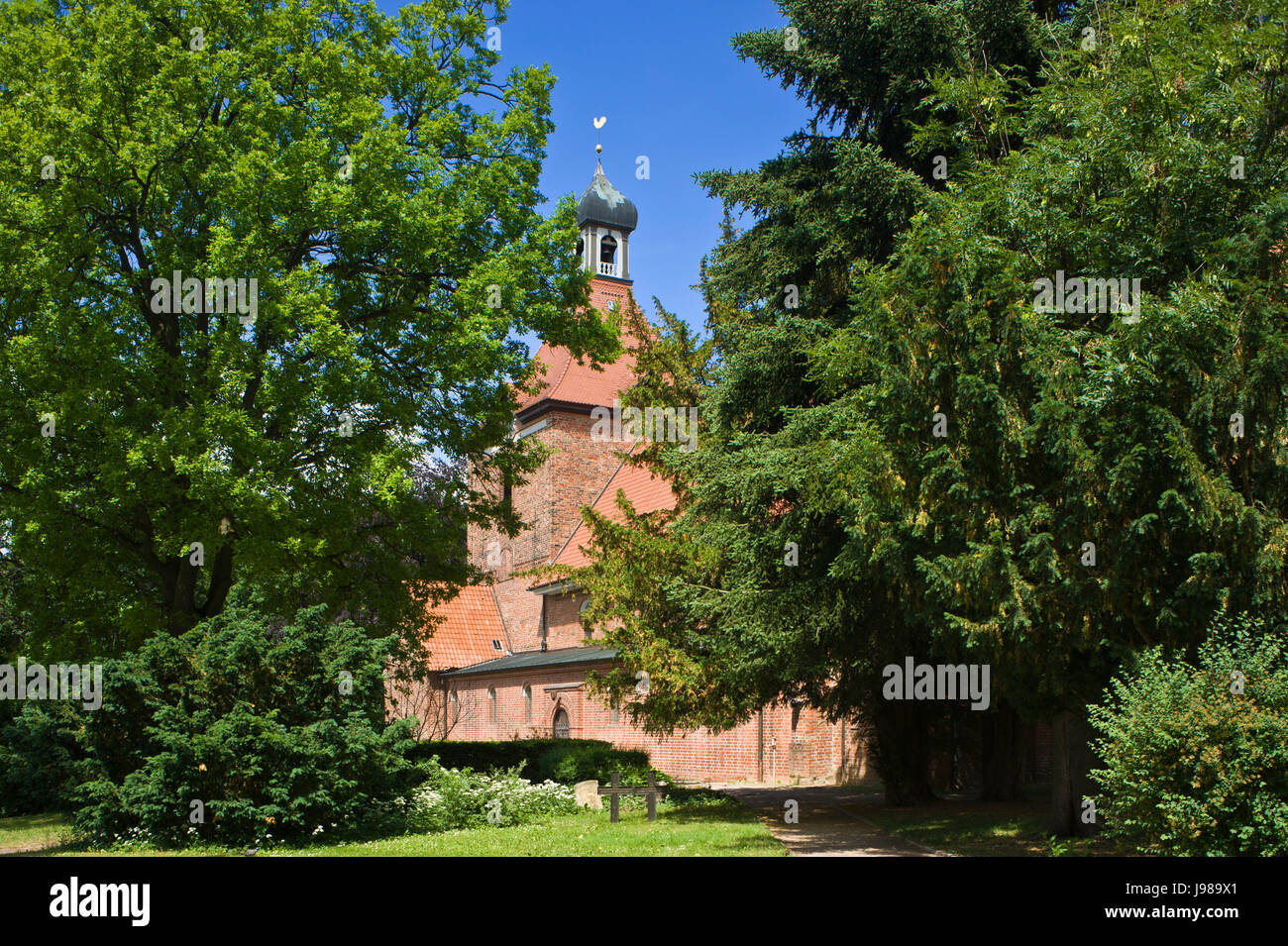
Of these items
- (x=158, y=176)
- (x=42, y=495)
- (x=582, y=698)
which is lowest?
(x=582, y=698)

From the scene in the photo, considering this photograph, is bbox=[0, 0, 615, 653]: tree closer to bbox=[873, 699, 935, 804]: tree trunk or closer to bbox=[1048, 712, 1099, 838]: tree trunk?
bbox=[873, 699, 935, 804]: tree trunk

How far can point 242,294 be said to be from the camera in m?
14.2

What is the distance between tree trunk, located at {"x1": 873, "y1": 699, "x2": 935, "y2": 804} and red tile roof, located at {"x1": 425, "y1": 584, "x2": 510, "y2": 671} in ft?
80.5

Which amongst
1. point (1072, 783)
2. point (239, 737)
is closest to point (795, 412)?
point (1072, 783)

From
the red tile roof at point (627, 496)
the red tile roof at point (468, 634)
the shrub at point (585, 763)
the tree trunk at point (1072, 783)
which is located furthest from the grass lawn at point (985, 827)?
the red tile roof at point (468, 634)

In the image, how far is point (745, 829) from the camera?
14.7m

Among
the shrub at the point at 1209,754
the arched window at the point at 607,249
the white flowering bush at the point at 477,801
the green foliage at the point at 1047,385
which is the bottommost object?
the white flowering bush at the point at 477,801

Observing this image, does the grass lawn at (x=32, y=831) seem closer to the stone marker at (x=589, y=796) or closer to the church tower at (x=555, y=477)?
the stone marker at (x=589, y=796)

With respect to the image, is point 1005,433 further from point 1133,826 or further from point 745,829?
point 745,829

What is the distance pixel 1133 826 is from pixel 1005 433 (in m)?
3.66

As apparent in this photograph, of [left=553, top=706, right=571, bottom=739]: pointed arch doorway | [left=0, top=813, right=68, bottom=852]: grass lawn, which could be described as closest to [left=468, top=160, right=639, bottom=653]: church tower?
[left=553, top=706, right=571, bottom=739]: pointed arch doorway

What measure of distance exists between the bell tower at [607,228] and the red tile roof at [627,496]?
1194 centimetres

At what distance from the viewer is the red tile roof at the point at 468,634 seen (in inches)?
1647
